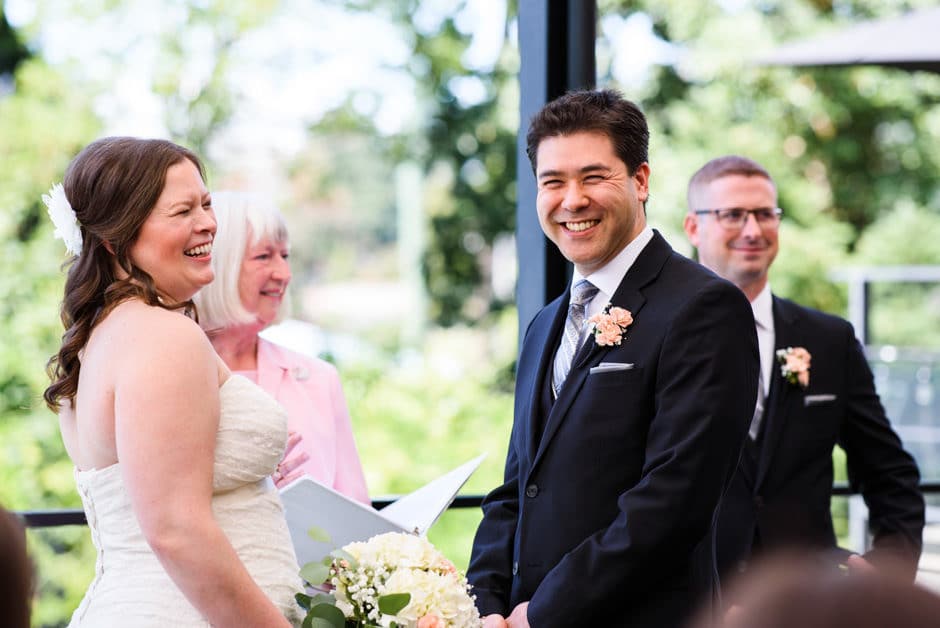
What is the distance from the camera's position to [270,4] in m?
11.7

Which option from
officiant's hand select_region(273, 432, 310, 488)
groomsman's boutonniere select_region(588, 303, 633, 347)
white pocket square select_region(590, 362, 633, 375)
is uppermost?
groomsman's boutonniere select_region(588, 303, 633, 347)

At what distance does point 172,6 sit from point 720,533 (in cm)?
933

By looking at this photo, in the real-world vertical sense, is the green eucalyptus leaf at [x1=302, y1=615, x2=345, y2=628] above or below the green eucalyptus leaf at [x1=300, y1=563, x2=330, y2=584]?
below

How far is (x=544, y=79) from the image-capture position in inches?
139

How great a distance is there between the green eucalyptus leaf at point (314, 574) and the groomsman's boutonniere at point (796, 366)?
147cm

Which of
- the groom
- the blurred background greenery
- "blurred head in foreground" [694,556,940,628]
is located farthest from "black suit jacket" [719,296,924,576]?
the blurred background greenery

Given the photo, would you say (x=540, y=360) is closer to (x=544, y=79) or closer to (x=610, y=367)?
(x=610, y=367)

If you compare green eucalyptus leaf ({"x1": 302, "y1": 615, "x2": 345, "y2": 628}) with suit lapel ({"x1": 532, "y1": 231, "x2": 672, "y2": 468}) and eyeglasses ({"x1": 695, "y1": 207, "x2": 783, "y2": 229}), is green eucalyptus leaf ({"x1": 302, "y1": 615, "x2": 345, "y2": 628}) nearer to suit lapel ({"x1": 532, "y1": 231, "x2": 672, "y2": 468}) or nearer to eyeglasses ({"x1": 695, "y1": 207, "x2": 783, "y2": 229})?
suit lapel ({"x1": 532, "y1": 231, "x2": 672, "y2": 468})

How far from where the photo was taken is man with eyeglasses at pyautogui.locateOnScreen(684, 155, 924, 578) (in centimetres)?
314

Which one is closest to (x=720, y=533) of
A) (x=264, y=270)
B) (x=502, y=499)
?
(x=502, y=499)

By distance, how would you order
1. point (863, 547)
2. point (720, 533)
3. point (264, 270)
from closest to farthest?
point (720, 533), point (264, 270), point (863, 547)

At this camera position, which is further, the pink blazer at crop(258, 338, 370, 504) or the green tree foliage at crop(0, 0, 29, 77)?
the green tree foliage at crop(0, 0, 29, 77)

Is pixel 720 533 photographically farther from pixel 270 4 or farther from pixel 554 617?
pixel 270 4

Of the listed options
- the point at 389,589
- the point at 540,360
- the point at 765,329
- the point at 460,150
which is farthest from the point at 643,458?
the point at 460,150
